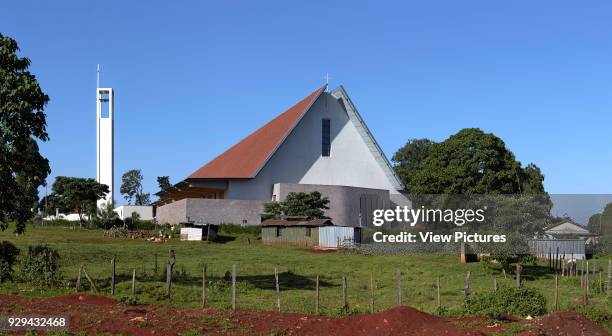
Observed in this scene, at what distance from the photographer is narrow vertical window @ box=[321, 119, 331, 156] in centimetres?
6906

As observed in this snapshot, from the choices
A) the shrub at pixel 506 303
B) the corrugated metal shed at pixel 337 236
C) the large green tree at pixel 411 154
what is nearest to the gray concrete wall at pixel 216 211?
the corrugated metal shed at pixel 337 236

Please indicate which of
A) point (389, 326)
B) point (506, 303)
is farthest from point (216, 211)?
point (389, 326)

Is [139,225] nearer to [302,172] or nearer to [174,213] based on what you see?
[174,213]

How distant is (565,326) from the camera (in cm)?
1397

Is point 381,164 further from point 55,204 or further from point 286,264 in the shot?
point 286,264

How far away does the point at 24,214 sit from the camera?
23391 mm

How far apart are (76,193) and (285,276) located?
43.1 meters

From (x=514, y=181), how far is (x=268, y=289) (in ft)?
104

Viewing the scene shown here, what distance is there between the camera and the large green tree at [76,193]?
67.2 metres

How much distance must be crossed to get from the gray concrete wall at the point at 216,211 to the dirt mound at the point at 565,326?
45892 millimetres

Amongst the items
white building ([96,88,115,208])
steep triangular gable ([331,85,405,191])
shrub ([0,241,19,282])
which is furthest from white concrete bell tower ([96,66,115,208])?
shrub ([0,241,19,282])

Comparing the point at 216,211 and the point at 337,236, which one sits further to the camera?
the point at 216,211

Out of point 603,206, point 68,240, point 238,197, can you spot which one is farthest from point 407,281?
point 238,197

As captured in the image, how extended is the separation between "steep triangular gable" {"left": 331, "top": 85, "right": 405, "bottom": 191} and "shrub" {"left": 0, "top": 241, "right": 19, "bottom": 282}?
48.5 m
